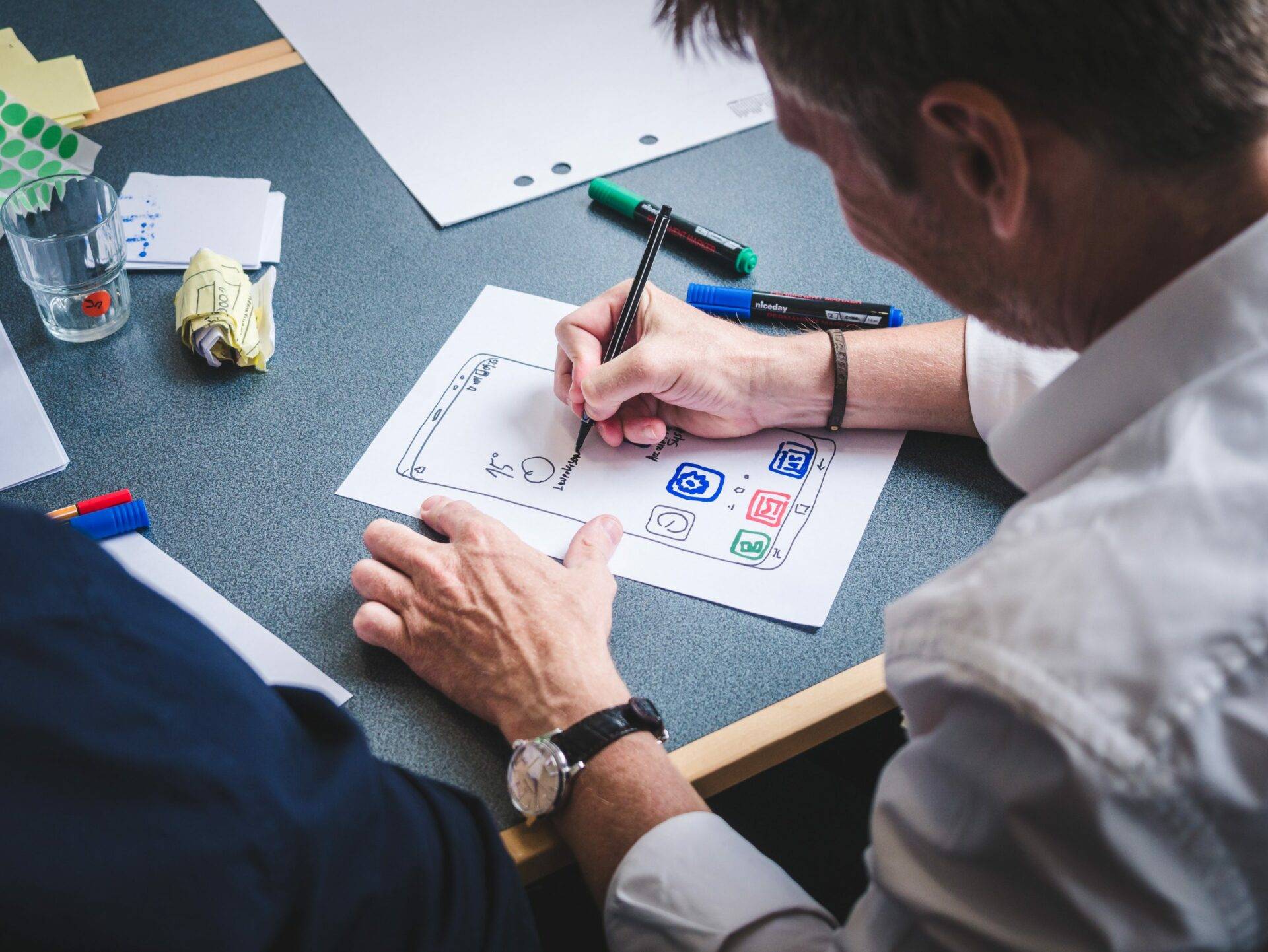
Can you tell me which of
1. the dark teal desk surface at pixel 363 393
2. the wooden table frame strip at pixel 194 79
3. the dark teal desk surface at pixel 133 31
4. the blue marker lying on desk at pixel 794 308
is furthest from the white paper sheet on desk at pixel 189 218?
the blue marker lying on desk at pixel 794 308

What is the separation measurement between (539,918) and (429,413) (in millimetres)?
509

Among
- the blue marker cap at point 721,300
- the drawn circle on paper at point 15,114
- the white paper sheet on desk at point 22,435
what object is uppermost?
the drawn circle on paper at point 15,114

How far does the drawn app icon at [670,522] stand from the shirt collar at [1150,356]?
28 centimetres

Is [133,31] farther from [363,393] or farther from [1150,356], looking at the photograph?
[1150,356]

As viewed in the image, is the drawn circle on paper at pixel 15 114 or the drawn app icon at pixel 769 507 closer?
the drawn app icon at pixel 769 507

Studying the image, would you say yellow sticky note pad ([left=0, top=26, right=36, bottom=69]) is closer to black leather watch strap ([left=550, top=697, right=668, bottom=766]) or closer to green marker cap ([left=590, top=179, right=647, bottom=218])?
green marker cap ([left=590, top=179, right=647, bottom=218])

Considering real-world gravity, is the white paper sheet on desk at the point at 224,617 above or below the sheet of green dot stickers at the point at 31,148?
below

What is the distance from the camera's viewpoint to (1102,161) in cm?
53

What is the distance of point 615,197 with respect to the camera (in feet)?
3.72

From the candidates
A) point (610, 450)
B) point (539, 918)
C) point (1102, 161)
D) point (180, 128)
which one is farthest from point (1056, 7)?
point (180, 128)

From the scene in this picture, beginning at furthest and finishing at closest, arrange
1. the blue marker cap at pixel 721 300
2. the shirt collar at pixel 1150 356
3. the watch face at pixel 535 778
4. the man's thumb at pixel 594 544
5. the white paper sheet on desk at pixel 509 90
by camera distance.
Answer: the white paper sheet on desk at pixel 509 90 → the blue marker cap at pixel 721 300 → the man's thumb at pixel 594 544 → the watch face at pixel 535 778 → the shirt collar at pixel 1150 356

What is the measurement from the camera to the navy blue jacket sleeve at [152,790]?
0.43 meters

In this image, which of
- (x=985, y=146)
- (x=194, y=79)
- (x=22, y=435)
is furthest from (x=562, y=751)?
(x=194, y=79)

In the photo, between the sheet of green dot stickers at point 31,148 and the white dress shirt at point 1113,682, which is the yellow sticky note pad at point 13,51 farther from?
the white dress shirt at point 1113,682
